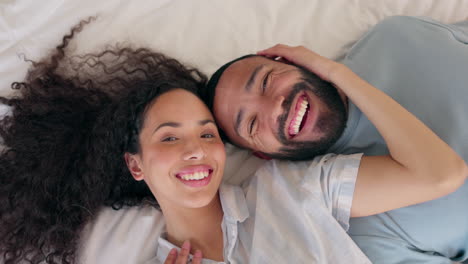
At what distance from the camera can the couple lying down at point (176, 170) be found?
117 centimetres

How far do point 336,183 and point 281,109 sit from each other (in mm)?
287

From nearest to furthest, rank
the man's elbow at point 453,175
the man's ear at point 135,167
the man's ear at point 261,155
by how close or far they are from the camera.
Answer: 1. the man's elbow at point 453,175
2. the man's ear at point 135,167
3. the man's ear at point 261,155

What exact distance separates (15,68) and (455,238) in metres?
1.61

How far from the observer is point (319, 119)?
A: 126cm

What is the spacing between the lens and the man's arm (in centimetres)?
110

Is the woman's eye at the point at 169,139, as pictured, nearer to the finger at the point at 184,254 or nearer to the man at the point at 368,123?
the man at the point at 368,123

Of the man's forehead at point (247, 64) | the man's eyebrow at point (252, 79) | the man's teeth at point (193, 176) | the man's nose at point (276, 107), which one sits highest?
the man's forehead at point (247, 64)

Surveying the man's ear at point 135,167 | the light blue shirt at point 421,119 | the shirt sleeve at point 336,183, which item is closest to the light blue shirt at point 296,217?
the shirt sleeve at point 336,183

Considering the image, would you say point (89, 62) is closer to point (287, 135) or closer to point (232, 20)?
point (232, 20)

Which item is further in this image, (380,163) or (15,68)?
(15,68)

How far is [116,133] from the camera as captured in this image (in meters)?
1.33

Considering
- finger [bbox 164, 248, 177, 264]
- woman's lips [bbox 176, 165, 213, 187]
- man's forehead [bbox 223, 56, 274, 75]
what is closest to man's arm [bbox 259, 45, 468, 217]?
man's forehead [bbox 223, 56, 274, 75]

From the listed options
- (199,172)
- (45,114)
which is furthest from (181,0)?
(199,172)

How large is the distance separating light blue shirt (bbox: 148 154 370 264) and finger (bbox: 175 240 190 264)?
0.21 ft
